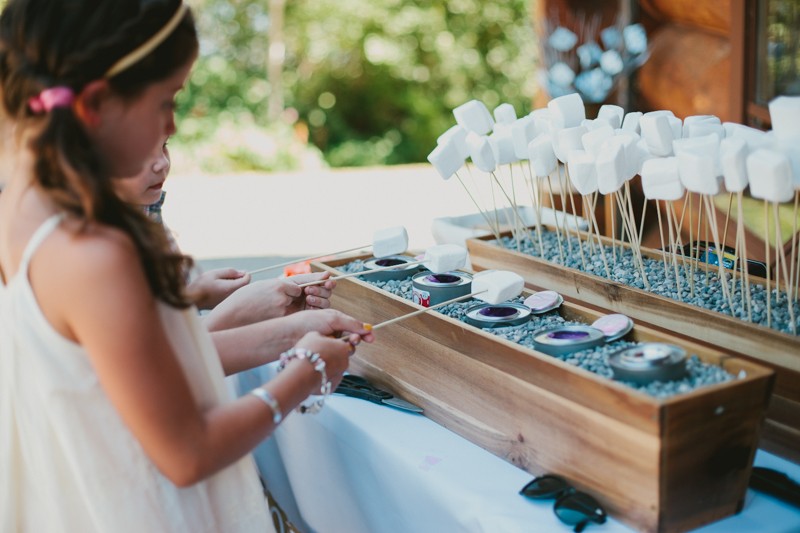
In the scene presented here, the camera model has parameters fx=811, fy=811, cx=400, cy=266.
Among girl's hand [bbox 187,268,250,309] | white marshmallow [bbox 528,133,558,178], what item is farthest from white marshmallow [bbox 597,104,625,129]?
girl's hand [bbox 187,268,250,309]

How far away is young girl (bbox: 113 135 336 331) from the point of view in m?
1.56

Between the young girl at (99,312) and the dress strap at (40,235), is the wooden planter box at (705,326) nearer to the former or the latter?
the young girl at (99,312)

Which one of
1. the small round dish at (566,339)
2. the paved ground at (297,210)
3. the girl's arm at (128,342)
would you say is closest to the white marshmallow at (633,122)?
the small round dish at (566,339)

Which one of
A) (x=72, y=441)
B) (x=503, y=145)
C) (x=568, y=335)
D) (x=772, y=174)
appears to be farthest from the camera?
(x=503, y=145)

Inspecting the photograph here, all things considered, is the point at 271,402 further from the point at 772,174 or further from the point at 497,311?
the point at 772,174

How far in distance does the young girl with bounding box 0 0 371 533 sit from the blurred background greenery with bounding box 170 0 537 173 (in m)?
8.10

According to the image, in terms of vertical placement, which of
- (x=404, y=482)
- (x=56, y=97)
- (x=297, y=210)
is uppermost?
(x=56, y=97)

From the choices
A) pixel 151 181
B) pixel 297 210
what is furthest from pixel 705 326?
pixel 297 210

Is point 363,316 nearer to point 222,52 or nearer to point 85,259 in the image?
point 85,259

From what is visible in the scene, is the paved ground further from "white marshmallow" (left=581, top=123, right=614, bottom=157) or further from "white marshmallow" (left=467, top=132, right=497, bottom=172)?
"white marshmallow" (left=581, top=123, right=614, bottom=157)

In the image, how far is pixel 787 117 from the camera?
48.7 inches

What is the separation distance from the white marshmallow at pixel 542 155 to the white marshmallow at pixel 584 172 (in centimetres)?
14

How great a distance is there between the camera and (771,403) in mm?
1248

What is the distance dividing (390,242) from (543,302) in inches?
18.2
